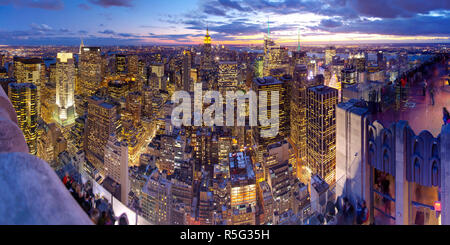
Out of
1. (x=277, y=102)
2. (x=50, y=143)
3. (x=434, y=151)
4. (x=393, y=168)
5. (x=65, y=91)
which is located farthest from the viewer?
(x=65, y=91)

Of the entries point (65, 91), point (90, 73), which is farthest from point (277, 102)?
point (90, 73)

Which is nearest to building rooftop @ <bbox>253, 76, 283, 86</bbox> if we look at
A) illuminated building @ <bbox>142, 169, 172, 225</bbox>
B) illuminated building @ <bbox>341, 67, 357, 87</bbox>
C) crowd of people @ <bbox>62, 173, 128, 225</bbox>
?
illuminated building @ <bbox>341, 67, 357, 87</bbox>

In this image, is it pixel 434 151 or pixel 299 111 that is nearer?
pixel 434 151

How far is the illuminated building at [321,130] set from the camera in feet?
31.7

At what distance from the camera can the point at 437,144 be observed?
49.6 inches

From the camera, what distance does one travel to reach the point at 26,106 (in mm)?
10367

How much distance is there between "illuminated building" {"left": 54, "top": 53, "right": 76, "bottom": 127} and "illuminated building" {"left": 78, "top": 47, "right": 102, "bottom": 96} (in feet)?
5.85

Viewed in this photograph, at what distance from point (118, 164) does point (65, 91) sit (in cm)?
881

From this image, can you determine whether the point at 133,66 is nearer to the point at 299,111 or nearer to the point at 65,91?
the point at 65,91

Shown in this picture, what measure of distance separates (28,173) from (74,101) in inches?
695

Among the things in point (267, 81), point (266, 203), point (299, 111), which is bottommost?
point (266, 203)

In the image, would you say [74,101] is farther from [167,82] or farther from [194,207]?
[194,207]

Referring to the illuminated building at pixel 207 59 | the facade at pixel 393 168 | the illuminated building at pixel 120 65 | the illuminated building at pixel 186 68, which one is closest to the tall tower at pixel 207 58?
the illuminated building at pixel 207 59
